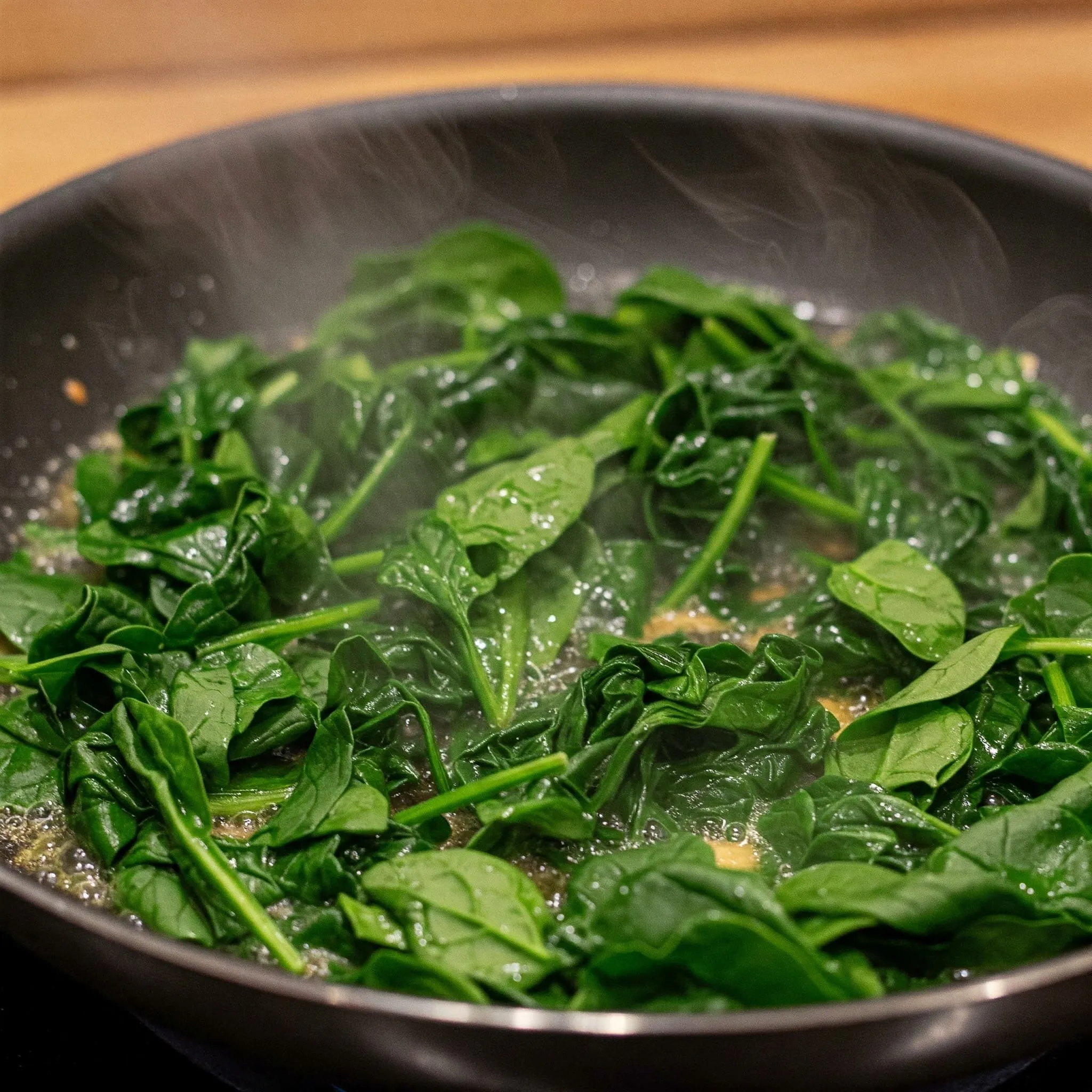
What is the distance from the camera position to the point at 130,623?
1374 millimetres

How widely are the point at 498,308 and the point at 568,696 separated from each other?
2.99 ft

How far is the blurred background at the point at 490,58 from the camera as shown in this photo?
7.86 feet

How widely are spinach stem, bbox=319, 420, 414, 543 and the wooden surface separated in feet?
3.90

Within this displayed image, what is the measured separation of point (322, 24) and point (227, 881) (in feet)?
6.72

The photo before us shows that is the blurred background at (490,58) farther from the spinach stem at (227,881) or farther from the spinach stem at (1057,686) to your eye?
the spinach stem at (227,881)

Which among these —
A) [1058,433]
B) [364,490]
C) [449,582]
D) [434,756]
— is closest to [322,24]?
[364,490]

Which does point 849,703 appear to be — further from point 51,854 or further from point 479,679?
point 51,854

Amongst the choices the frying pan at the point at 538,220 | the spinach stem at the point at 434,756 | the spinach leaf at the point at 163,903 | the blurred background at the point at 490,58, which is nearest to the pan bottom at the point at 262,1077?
the spinach leaf at the point at 163,903

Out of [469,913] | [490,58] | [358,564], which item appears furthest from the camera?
[490,58]

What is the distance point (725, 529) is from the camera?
1528 mm

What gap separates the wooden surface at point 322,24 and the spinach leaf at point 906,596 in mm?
1679

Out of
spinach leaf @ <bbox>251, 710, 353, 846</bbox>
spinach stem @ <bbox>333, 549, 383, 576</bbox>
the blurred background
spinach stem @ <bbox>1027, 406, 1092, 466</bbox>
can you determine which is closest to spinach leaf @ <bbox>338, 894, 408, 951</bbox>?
spinach leaf @ <bbox>251, 710, 353, 846</bbox>

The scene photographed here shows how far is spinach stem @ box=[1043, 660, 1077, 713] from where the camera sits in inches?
50.2

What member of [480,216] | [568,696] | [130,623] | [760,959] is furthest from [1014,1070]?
[480,216]
